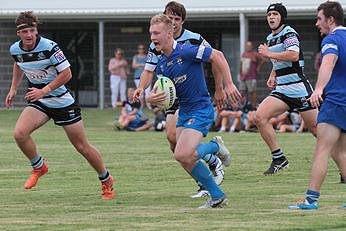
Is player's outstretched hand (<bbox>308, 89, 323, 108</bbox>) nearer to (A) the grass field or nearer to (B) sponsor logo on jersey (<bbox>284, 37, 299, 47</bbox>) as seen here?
(A) the grass field

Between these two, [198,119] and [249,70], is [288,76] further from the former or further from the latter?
[249,70]

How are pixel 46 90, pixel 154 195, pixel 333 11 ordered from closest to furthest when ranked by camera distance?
pixel 333 11 → pixel 46 90 → pixel 154 195

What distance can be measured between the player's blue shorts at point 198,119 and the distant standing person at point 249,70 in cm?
2186

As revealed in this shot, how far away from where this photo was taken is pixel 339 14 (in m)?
11.3

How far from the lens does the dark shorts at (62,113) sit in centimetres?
1322

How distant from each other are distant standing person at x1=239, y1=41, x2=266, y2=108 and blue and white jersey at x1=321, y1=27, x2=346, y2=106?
73.3ft

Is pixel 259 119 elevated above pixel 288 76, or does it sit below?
below

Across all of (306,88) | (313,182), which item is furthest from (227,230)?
(306,88)

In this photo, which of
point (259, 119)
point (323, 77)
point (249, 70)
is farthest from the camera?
point (249, 70)

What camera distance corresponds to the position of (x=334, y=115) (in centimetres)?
1131

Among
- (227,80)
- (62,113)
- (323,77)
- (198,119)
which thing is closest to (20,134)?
(62,113)

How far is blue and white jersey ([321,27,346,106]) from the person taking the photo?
36.6 feet

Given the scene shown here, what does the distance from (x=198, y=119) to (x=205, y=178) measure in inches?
25.7

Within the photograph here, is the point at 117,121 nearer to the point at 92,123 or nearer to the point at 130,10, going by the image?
the point at 92,123
